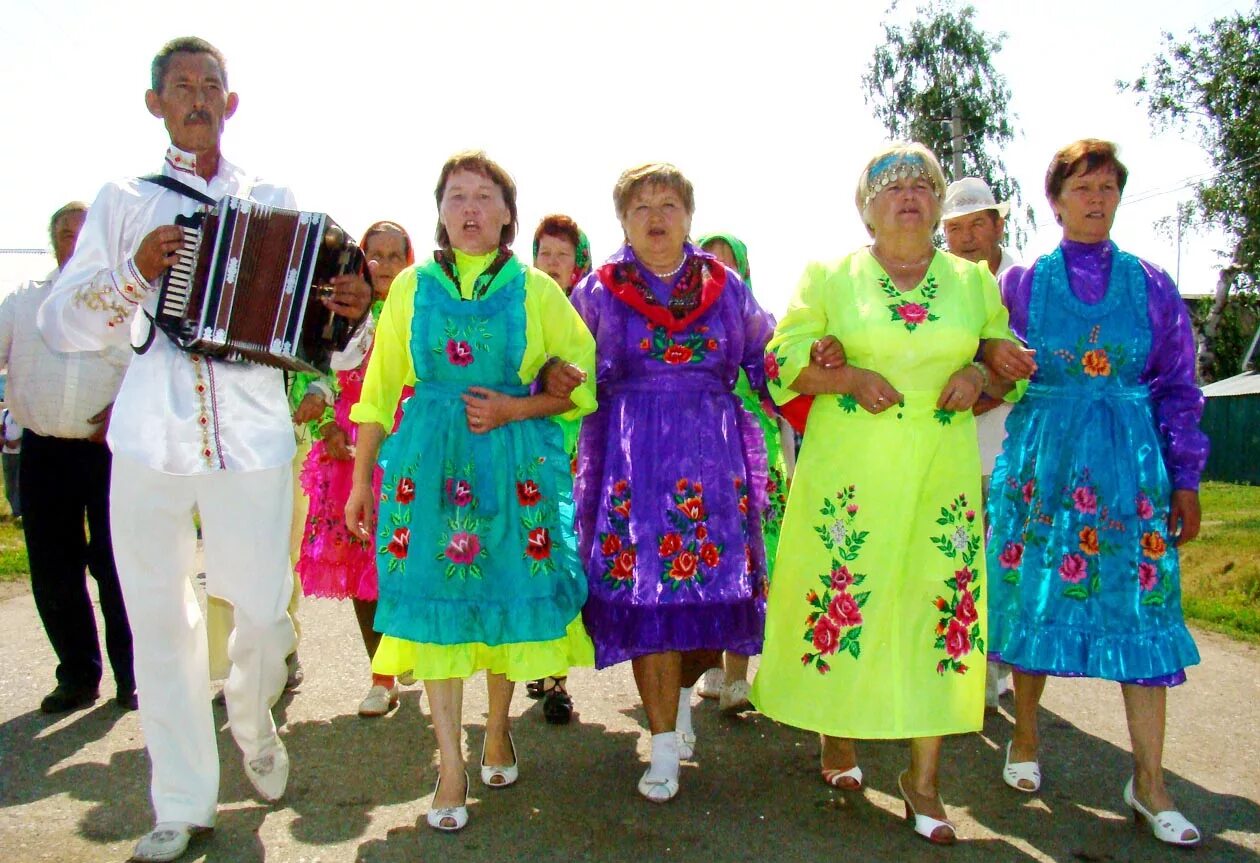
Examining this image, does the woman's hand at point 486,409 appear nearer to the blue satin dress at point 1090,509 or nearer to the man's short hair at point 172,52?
the man's short hair at point 172,52

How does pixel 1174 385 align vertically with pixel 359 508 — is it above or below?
above

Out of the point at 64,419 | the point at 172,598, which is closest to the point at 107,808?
the point at 172,598

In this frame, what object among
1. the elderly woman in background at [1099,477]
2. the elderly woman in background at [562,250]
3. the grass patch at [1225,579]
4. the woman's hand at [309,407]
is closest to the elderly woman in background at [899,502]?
the elderly woman in background at [1099,477]

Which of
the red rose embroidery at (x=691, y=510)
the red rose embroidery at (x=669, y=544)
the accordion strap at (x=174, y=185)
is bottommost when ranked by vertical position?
the red rose embroidery at (x=669, y=544)

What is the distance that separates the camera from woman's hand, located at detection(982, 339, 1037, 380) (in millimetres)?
3436

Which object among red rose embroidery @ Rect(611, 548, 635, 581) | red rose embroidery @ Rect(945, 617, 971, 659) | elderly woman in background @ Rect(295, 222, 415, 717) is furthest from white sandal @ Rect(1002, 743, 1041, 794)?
elderly woman in background @ Rect(295, 222, 415, 717)

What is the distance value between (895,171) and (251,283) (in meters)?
2.11

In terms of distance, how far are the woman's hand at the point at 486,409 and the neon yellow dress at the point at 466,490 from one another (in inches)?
2.7

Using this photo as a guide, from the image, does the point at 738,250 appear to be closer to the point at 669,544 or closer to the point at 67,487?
the point at 669,544

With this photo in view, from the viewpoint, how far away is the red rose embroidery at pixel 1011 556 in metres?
3.77

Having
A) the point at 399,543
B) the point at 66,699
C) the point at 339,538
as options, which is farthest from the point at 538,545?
the point at 66,699

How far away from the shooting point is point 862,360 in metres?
3.50

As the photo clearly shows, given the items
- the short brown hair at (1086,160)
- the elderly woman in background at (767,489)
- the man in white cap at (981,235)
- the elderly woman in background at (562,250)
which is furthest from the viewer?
the elderly woman in background at (562,250)

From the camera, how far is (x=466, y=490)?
140 inches
